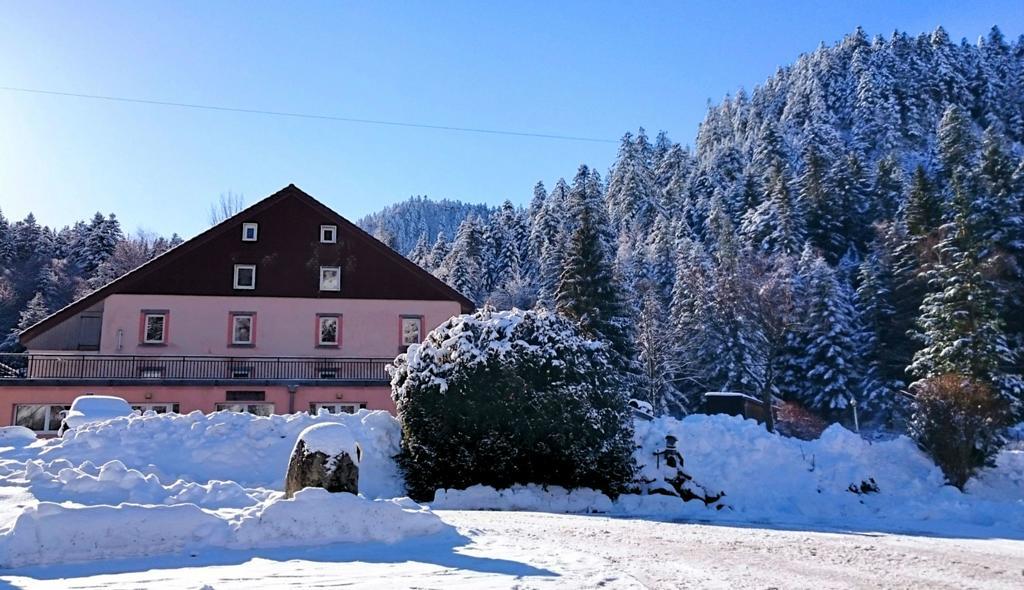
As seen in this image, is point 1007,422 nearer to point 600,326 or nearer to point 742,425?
point 742,425

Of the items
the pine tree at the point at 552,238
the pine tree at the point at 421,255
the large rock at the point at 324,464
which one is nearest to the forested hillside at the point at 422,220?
the pine tree at the point at 421,255

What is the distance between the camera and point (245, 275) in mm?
31078

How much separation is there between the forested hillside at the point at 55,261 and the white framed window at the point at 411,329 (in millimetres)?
41226

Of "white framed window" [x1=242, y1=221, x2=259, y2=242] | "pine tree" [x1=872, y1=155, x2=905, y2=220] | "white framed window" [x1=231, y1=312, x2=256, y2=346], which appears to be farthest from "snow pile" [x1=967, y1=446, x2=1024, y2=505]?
"pine tree" [x1=872, y1=155, x2=905, y2=220]

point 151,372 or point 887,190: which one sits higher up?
point 887,190

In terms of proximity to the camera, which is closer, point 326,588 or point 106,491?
point 326,588

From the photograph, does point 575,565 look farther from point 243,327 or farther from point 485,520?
point 243,327

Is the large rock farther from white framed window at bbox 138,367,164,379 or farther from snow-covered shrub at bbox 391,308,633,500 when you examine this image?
white framed window at bbox 138,367,164,379

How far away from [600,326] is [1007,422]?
24.7 metres

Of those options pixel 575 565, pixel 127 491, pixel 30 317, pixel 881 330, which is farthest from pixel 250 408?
pixel 881 330

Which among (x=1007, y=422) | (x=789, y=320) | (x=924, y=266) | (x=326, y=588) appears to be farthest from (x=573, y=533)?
(x=924, y=266)

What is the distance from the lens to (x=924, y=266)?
48750 millimetres

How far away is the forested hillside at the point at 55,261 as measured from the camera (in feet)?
211

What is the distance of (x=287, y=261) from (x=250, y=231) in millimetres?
1983
